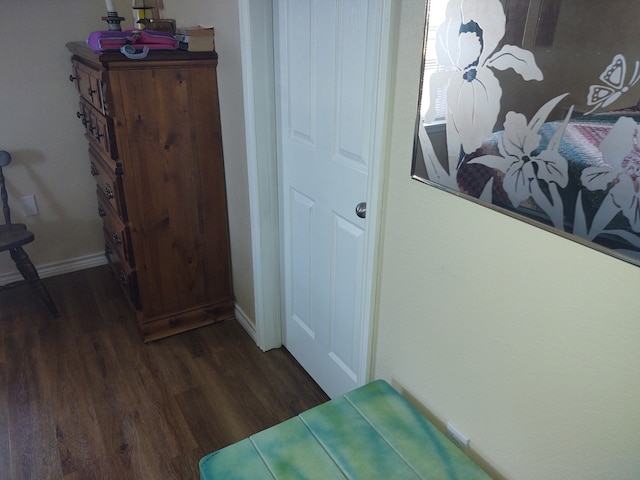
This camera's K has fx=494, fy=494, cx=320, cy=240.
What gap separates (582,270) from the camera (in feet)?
3.12

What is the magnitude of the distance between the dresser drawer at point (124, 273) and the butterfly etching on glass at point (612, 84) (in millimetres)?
2082

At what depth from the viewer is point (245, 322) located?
2584 mm

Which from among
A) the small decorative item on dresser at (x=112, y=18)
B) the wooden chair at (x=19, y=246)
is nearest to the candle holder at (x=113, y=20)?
the small decorative item on dresser at (x=112, y=18)

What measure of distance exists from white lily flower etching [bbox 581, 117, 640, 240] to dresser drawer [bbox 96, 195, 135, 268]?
1968mm

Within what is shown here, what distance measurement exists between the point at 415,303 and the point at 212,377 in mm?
1222

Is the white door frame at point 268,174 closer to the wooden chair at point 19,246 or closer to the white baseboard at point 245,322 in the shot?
the white baseboard at point 245,322

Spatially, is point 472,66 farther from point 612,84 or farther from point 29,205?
point 29,205

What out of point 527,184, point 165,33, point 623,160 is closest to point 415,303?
point 527,184

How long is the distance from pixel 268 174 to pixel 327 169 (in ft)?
1.35

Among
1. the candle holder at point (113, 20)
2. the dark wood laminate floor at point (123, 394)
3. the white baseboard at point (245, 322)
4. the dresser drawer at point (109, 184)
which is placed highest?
the candle holder at point (113, 20)

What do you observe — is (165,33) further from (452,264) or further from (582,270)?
(582,270)

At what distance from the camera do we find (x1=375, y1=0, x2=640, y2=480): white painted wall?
0.95 m

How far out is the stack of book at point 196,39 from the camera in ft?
6.89

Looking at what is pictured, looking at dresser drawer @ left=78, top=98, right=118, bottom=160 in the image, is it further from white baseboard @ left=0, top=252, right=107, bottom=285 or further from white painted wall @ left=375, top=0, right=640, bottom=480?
white painted wall @ left=375, top=0, right=640, bottom=480
